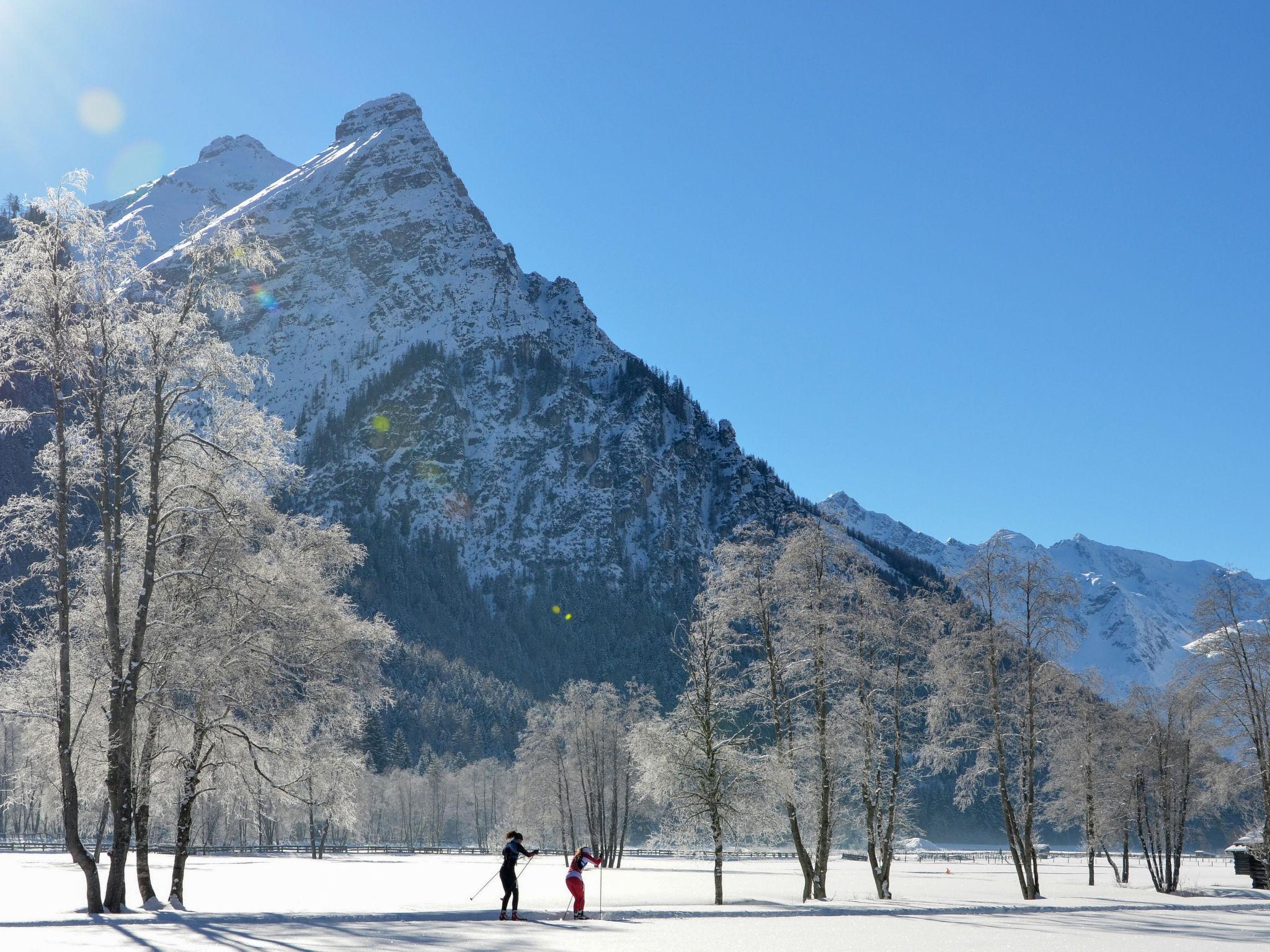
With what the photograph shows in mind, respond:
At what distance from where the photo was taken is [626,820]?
72.9 m

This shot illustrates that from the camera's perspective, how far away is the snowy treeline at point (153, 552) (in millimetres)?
19047

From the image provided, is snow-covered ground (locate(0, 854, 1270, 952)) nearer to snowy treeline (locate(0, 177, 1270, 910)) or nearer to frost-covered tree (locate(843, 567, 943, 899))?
snowy treeline (locate(0, 177, 1270, 910))

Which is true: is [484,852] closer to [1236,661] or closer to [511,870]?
[1236,661]

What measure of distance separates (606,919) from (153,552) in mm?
13165

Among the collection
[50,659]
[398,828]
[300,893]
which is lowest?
[398,828]

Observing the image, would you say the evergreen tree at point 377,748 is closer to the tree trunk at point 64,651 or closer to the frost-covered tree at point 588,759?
the frost-covered tree at point 588,759

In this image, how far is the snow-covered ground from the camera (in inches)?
637

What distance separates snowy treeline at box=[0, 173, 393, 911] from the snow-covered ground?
120 inches

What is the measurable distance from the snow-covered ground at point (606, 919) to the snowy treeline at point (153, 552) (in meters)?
3.05

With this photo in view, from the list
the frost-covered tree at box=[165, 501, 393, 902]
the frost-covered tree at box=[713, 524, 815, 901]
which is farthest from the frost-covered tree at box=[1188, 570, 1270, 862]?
the frost-covered tree at box=[165, 501, 393, 902]

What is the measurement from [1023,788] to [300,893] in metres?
25.7

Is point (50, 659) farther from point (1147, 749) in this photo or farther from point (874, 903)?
point (1147, 749)

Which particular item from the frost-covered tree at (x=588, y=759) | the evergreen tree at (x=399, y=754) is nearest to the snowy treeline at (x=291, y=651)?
the frost-covered tree at (x=588, y=759)

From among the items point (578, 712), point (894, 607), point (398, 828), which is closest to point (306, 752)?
point (894, 607)
